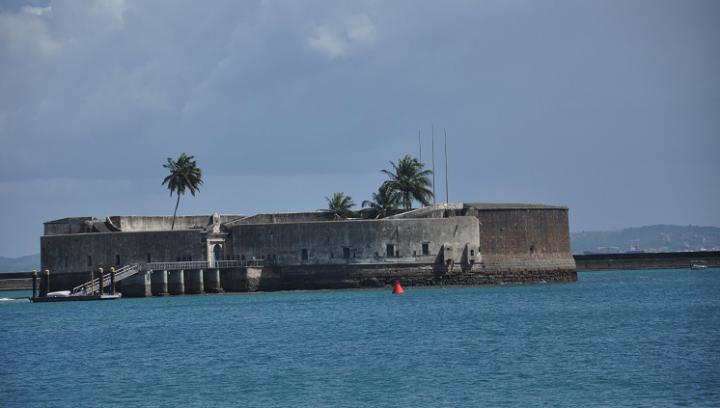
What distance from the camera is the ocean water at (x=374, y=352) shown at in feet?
94.9

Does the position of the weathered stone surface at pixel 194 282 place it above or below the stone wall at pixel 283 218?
below

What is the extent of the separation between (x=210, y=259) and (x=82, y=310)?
34.2ft

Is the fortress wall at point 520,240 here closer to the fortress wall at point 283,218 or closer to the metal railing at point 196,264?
the fortress wall at point 283,218

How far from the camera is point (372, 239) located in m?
65.3

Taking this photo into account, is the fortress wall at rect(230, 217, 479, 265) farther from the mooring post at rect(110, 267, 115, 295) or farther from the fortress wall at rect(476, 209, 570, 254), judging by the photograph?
the mooring post at rect(110, 267, 115, 295)

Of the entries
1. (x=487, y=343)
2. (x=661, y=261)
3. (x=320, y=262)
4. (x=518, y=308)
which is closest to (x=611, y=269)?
(x=661, y=261)

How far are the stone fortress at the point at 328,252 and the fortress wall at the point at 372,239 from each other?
0.18 feet

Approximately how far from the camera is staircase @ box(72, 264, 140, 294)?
66.8 m

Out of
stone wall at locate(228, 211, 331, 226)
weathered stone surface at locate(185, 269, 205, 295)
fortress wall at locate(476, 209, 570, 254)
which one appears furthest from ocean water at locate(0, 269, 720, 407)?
stone wall at locate(228, 211, 331, 226)

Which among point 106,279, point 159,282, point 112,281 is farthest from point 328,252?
point 106,279

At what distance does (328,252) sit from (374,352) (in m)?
29.2

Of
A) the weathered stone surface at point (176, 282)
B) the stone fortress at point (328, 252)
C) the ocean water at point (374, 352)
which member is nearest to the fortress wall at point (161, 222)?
the stone fortress at point (328, 252)

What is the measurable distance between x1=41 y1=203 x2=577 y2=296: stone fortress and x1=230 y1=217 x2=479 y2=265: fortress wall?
2.1 inches

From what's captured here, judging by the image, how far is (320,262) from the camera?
65875 millimetres
